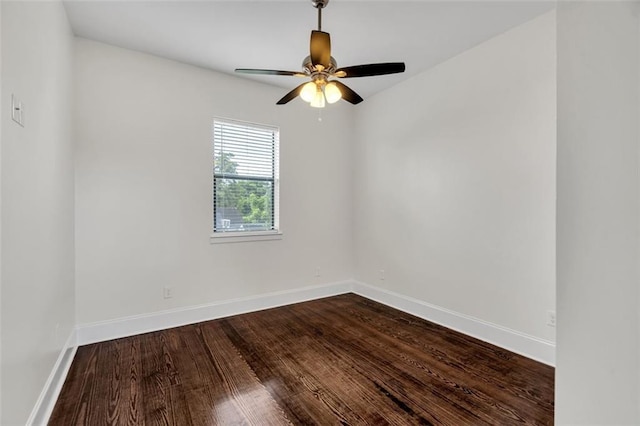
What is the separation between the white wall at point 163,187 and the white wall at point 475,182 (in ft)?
3.83

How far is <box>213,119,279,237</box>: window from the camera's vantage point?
3508 mm

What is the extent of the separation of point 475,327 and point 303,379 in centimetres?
182

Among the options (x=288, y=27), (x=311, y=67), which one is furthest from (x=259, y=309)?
(x=288, y=27)

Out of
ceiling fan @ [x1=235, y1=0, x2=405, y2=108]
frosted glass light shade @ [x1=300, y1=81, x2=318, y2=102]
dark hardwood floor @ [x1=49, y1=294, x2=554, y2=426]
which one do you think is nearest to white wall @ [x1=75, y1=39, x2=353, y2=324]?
dark hardwood floor @ [x1=49, y1=294, x2=554, y2=426]

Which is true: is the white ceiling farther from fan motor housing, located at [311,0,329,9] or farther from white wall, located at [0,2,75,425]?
white wall, located at [0,2,75,425]

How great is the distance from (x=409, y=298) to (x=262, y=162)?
250cm

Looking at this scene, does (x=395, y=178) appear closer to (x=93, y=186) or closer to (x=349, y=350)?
(x=349, y=350)

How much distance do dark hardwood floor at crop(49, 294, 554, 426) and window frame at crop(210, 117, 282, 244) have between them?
100 cm

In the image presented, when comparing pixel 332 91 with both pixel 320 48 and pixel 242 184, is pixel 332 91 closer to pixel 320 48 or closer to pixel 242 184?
pixel 320 48

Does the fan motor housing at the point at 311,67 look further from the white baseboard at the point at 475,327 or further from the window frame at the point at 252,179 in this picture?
the white baseboard at the point at 475,327

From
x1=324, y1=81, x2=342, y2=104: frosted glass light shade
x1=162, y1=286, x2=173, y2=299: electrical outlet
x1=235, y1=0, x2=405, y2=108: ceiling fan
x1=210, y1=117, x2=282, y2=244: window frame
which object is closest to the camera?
x1=235, y1=0, x2=405, y2=108: ceiling fan

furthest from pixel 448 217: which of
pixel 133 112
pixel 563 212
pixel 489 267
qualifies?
pixel 133 112

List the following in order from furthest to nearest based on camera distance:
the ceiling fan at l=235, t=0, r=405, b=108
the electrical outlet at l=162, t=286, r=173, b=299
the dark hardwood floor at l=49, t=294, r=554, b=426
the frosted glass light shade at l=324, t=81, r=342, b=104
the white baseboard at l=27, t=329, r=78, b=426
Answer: the electrical outlet at l=162, t=286, r=173, b=299
the frosted glass light shade at l=324, t=81, r=342, b=104
the ceiling fan at l=235, t=0, r=405, b=108
the dark hardwood floor at l=49, t=294, r=554, b=426
the white baseboard at l=27, t=329, r=78, b=426

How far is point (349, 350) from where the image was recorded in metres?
2.66
